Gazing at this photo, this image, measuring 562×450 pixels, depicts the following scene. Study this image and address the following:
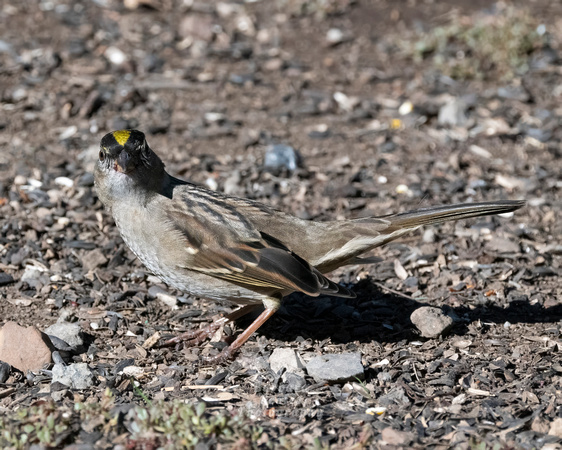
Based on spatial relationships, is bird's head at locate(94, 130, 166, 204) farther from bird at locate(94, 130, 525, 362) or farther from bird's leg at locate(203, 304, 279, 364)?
bird's leg at locate(203, 304, 279, 364)

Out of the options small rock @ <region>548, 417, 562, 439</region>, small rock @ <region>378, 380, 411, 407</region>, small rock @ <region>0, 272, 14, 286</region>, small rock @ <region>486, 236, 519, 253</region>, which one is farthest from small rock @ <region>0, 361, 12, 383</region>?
small rock @ <region>486, 236, 519, 253</region>

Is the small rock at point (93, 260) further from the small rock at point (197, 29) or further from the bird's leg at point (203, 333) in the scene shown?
the small rock at point (197, 29)

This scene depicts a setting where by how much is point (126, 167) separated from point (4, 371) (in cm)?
144

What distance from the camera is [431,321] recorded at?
5.06 m

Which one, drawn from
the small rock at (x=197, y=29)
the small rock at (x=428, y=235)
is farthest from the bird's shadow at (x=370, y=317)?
the small rock at (x=197, y=29)

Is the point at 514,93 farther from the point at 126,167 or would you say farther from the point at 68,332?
the point at 68,332

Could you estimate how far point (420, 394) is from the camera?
444cm

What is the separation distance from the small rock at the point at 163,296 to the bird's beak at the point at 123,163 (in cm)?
124

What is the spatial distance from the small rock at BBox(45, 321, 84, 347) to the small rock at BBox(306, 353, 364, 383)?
→ 4.97ft

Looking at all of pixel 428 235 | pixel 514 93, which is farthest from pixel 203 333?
pixel 514 93

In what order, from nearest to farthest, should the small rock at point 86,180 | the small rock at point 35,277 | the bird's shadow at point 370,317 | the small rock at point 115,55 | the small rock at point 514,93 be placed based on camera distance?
the bird's shadow at point 370,317, the small rock at point 35,277, the small rock at point 86,180, the small rock at point 514,93, the small rock at point 115,55

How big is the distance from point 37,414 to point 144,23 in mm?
6799

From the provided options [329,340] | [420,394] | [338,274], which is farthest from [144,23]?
[420,394]

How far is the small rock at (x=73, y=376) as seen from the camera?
4477mm
